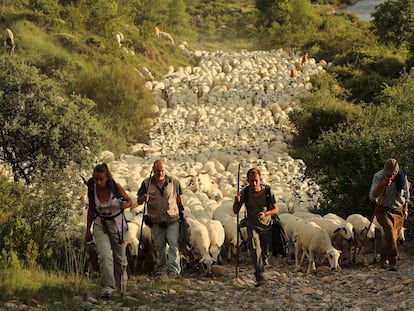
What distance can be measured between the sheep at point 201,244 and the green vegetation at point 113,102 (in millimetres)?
1661

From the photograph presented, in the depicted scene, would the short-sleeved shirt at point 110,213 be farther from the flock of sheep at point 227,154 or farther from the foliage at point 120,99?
the foliage at point 120,99

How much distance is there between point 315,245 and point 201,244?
1638 mm

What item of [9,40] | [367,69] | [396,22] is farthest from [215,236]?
[396,22]

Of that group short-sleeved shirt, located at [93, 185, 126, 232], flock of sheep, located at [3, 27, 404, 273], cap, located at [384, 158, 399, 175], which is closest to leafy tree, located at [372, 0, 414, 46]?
flock of sheep, located at [3, 27, 404, 273]

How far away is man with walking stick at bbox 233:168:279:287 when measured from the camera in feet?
23.9

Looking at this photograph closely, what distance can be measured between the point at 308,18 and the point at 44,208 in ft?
132

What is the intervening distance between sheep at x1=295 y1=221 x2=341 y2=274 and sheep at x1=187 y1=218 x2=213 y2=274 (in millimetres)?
1332

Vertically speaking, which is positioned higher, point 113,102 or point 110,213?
point 113,102

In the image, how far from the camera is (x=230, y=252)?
9.49m

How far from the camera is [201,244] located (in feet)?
28.7

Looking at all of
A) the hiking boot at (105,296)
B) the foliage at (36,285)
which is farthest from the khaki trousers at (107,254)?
the foliage at (36,285)

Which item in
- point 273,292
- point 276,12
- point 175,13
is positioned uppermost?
point 276,12

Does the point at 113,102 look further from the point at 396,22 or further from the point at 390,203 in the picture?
the point at 396,22

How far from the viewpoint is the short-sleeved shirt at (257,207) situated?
731 cm
